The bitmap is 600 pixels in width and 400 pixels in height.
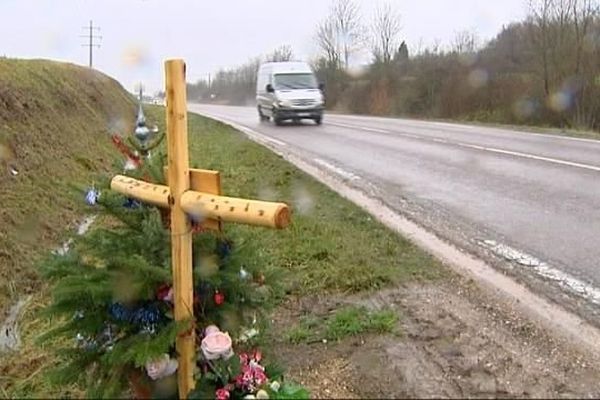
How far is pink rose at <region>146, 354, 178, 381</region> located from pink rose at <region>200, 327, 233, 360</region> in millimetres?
163

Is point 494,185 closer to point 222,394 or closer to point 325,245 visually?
point 325,245

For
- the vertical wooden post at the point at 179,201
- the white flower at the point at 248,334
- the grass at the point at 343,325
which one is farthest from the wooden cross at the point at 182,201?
the grass at the point at 343,325

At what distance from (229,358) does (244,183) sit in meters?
6.40

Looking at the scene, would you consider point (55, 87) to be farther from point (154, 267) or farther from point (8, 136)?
point (154, 267)

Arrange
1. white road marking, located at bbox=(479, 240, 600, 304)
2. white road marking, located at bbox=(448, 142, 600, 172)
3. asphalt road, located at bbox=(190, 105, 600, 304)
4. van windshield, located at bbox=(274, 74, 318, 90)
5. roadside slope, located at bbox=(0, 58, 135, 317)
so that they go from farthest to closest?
van windshield, located at bbox=(274, 74, 318, 90)
white road marking, located at bbox=(448, 142, 600, 172)
asphalt road, located at bbox=(190, 105, 600, 304)
roadside slope, located at bbox=(0, 58, 135, 317)
white road marking, located at bbox=(479, 240, 600, 304)

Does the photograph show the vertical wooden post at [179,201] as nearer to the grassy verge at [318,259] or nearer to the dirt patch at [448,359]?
the grassy verge at [318,259]

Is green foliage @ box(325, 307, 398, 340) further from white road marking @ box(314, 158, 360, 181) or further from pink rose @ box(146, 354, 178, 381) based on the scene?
white road marking @ box(314, 158, 360, 181)

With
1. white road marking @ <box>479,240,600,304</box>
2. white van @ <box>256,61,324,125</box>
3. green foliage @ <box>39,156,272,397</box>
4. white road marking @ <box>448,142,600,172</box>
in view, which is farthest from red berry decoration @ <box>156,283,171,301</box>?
white van @ <box>256,61,324,125</box>

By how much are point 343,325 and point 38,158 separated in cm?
617

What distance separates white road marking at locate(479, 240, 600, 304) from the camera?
4.55 meters

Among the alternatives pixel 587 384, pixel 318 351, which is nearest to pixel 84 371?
pixel 318 351

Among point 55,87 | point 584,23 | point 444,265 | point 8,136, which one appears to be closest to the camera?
point 444,265

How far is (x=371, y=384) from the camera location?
295 cm

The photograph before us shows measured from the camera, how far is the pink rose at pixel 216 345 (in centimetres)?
272
